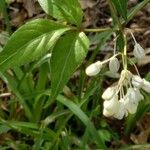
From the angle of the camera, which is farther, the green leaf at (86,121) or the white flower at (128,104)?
the green leaf at (86,121)

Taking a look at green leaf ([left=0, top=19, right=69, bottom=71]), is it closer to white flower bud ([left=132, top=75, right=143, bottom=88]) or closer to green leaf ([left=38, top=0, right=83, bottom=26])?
green leaf ([left=38, top=0, right=83, bottom=26])

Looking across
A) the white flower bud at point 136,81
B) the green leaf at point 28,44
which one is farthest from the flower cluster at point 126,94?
the green leaf at point 28,44

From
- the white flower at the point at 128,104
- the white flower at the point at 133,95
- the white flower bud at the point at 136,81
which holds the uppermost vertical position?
the white flower bud at the point at 136,81

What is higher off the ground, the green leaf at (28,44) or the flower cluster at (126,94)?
the green leaf at (28,44)

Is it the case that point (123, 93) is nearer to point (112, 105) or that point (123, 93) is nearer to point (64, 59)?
point (112, 105)

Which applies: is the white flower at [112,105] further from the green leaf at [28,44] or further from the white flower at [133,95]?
the green leaf at [28,44]

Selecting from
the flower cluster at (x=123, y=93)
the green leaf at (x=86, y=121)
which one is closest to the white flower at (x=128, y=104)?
the flower cluster at (x=123, y=93)

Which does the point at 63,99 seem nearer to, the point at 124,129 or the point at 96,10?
the point at 124,129
